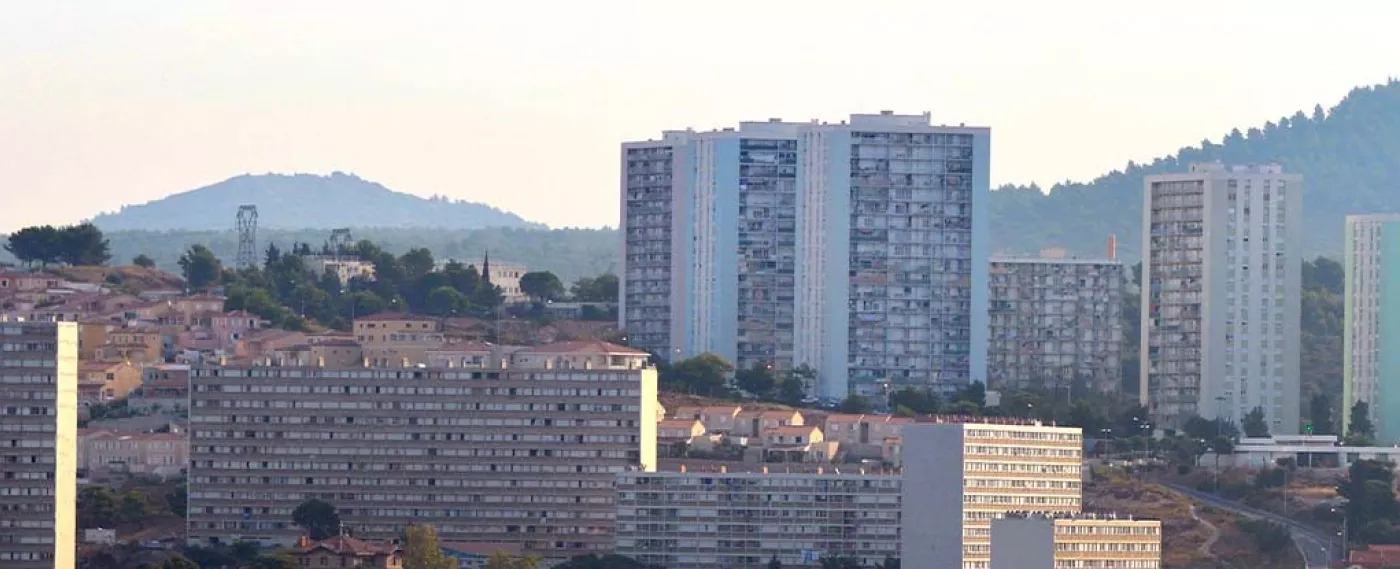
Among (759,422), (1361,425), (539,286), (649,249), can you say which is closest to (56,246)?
(539,286)

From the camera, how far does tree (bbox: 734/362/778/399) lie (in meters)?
135

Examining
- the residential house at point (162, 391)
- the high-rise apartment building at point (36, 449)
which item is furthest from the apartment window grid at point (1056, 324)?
the high-rise apartment building at point (36, 449)

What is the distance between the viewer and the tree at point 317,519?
109m

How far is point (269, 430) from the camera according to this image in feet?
366

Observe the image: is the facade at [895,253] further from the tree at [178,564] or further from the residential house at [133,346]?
the tree at [178,564]

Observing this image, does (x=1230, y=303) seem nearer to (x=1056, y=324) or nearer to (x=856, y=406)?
(x=1056, y=324)

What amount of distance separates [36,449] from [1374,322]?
5983 cm

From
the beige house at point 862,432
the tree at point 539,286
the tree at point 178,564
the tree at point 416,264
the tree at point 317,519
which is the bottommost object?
the tree at point 178,564

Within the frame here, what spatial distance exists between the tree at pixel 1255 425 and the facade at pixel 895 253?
10.0m

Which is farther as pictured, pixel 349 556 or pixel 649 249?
pixel 649 249

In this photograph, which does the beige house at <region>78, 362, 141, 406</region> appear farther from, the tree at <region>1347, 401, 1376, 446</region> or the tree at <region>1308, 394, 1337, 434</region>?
the tree at <region>1347, 401, 1376, 446</region>

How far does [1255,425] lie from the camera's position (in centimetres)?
13288

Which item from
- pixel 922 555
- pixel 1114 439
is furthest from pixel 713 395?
pixel 922 555

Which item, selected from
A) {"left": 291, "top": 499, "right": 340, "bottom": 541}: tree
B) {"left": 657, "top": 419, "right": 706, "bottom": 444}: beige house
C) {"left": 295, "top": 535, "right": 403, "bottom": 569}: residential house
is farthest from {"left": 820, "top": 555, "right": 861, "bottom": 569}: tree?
{"left": 657, "top": 419, "right": 706, "bottom": 444}: beige house
